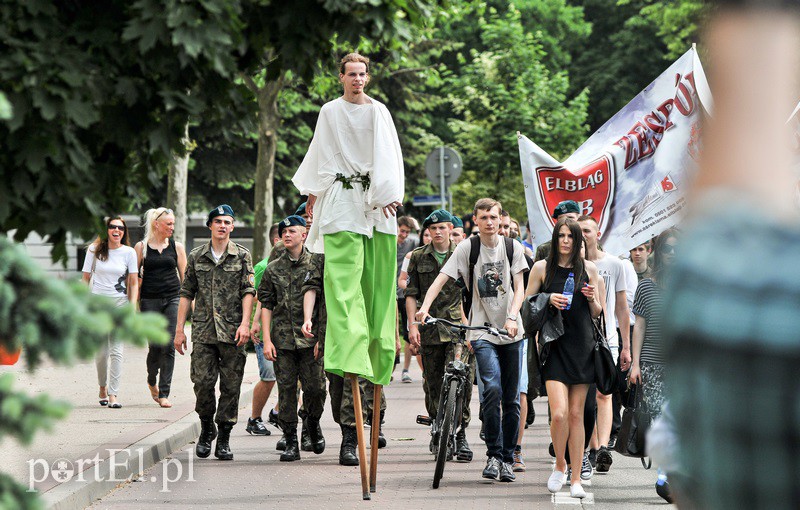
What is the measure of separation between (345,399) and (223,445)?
1.20m

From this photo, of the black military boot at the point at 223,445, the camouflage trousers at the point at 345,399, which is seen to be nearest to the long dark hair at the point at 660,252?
the camouflage trousers at the point at 345,399

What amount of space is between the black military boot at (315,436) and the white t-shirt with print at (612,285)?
8.79 feet

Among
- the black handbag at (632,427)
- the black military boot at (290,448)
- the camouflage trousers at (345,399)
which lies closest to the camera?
the black handbag at (632,427)

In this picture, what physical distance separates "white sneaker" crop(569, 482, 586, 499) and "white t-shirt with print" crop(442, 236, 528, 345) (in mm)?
1318

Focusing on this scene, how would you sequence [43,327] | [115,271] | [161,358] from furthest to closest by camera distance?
[115,271]
[161,358]
[43,327]

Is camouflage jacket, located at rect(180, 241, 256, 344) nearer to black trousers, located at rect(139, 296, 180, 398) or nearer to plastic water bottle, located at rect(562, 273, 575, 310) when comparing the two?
black trousers, located at rect(139, 296, 180, 398)

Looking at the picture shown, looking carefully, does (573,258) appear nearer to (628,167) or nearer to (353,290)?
(353,290)

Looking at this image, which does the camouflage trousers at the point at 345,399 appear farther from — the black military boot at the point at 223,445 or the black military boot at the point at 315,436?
the black military boot at the point at 223,445

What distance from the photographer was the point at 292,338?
1016 cm

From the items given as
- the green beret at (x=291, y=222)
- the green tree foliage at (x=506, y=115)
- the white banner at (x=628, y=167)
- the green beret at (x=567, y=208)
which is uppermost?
the green tree foliage at (x=506, y=115)

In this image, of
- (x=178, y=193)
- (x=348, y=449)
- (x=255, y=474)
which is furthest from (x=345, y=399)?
(x=178, y=193)

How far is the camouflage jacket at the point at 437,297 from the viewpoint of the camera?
10469 millimetres

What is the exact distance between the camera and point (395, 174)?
796cm

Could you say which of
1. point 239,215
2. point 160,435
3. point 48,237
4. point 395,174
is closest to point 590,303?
point 395,174
